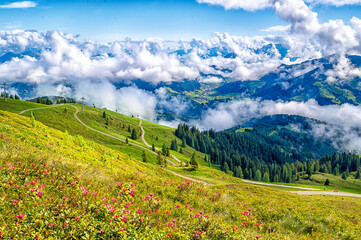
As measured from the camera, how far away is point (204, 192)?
50.4ft

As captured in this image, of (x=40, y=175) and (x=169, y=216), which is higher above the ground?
(x=40, y=175)

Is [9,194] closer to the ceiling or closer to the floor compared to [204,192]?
closer to the ceiling

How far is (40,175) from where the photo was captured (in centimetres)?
1042

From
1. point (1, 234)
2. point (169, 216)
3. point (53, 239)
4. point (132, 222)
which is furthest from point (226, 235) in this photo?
point (1, 234)

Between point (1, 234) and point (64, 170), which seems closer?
point (1, 234)

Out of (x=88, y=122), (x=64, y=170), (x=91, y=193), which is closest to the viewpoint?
(x=91, y=193)

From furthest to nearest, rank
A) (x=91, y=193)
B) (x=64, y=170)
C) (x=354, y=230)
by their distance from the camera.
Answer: (x=354, y=230), (x=64, y=170), (x=91, y=193)

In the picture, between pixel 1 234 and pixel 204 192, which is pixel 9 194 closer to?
pixel 1 234

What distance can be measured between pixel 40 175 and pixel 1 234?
5.62 meters

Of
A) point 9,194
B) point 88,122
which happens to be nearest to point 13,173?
point 9,194

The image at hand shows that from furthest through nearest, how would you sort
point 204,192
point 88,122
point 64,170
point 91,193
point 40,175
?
point 88,122 → point 204,192 → point 64,170 → point 40,175 → point 91,193

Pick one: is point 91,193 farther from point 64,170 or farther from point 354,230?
point 354,230

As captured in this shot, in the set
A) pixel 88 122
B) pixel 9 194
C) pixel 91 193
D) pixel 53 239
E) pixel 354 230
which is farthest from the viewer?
pixel 88 122

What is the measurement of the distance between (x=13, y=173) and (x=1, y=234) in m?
5.50
